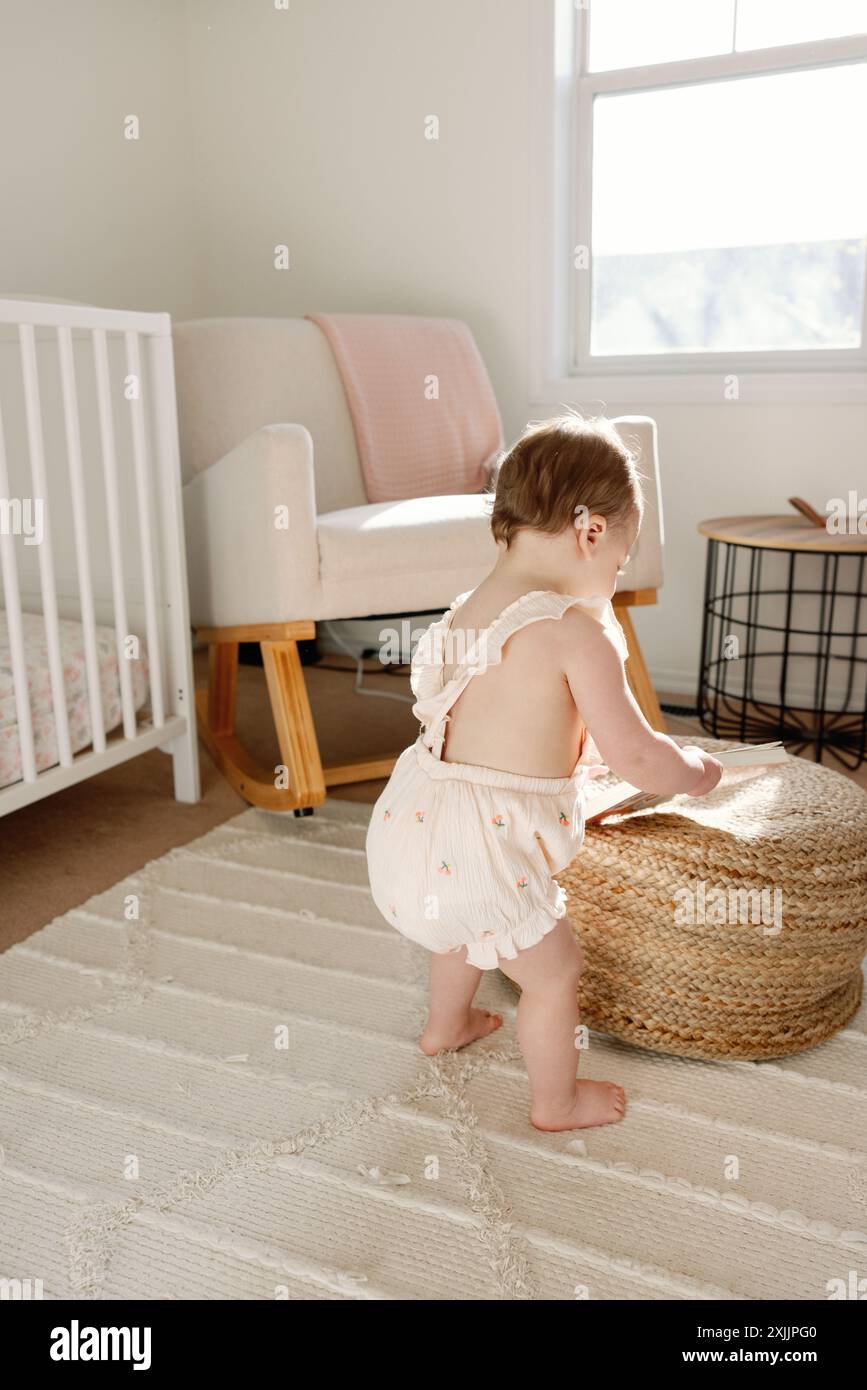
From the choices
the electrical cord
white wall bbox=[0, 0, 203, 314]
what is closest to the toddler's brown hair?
the electrical cord

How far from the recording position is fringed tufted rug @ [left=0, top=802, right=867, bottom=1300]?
0.88 meters

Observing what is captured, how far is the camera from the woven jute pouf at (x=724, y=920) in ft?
3.47

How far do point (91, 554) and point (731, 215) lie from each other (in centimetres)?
155

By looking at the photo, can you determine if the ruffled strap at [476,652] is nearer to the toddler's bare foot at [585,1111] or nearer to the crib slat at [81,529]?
the toddler's bare foot at [585,1111]

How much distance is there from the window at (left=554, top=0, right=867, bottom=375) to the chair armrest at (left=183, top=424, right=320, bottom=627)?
1.14 m

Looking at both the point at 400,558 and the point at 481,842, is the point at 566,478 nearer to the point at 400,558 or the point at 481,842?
the point at 481,842

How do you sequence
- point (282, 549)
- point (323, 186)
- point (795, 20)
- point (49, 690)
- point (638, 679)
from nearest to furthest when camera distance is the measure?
1. point (49, 690)
2. point (282, 549)
3. point (638, 679)
4. point (795, 20)
5. point (323, 186)

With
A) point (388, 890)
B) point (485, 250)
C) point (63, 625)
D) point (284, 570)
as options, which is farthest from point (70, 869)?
point (485, 250)

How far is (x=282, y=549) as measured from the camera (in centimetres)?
168

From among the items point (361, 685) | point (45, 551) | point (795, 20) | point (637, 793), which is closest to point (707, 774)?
point (637, 793)

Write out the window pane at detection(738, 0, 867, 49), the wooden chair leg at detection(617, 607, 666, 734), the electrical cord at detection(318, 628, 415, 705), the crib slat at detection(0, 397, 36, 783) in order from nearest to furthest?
1. the crib slat at detection(0, 397, 36, 783)
2. the wooden chair leg at detection(617, 607, 666, 734)
3. the window pane at detection(738, 0, 867, 49)
4. the electrical cord at detection(318, 628, 415, 705)

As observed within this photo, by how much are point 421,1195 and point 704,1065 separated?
1.15 ft

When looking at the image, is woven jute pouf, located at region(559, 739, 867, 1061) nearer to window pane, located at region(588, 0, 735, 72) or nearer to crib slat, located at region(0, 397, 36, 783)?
crib slat, located at region(0, 397, 36, 783)

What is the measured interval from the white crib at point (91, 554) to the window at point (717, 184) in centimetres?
121
